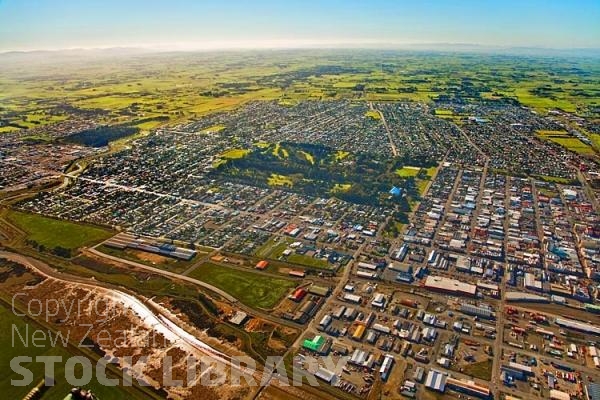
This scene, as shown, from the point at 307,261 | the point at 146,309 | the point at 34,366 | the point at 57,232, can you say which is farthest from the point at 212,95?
the point at 34,366

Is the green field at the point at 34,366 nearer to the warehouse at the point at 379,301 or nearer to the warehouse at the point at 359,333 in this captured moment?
the warehouse at the point at 359,333

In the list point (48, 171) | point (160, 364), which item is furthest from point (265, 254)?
point (48, 171)

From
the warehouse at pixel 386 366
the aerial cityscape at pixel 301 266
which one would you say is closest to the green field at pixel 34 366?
the aerial cityscape at pixel 301 266

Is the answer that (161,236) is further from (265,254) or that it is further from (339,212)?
(339,212)

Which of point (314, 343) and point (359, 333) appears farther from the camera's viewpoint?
point (359, 333)

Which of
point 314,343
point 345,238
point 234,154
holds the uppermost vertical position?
point 234,154

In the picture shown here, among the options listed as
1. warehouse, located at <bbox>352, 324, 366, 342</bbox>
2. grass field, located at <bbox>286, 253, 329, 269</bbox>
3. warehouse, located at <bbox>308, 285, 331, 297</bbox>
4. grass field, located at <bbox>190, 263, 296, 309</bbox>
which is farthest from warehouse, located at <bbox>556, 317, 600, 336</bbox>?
grass field, located at <bbox>190, 263, 296, 309</bbox>

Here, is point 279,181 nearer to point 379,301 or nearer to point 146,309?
point 379,301
